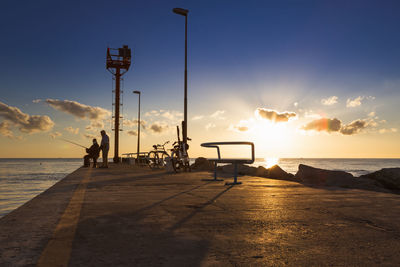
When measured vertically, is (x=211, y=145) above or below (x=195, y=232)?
above

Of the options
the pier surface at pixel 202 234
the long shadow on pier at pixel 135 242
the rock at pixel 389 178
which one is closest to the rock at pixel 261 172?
the rock at pixel 389 178

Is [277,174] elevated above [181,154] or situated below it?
below

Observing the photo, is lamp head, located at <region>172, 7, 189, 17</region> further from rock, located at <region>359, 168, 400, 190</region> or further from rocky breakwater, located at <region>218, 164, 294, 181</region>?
rock, located at <region>359, 168, 400, 190</region>

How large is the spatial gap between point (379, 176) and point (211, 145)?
31.2 feet

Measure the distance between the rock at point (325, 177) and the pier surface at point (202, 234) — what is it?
26.1 ft

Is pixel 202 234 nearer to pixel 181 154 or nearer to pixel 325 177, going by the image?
pixel 181 154

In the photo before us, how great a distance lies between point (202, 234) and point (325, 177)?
38.1 ft

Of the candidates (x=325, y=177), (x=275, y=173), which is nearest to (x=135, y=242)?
(x=325, y=177)

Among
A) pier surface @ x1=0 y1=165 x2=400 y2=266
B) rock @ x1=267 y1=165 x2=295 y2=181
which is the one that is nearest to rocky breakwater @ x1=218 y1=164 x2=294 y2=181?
rock @ x1=267 y1=165 x2=295 y2=181

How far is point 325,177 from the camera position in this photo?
13078mm

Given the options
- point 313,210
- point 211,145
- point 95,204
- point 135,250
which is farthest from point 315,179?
point 135,250

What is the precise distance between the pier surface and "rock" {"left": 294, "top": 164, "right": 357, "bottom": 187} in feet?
26.1

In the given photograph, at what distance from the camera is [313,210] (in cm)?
398

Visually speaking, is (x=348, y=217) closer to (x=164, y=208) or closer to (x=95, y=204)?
(x=164, y=208)
